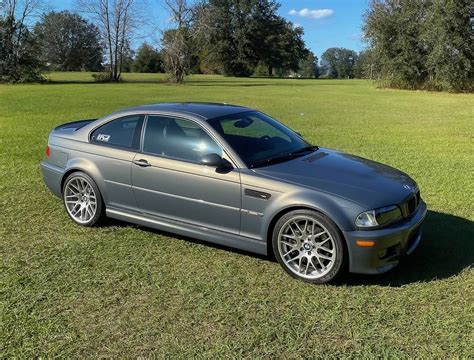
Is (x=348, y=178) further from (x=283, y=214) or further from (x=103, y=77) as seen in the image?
(x=103, y=77)

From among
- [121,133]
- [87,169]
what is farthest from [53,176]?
[121,133]

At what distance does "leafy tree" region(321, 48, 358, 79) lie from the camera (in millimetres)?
142900

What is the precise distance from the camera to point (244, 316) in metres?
3.81

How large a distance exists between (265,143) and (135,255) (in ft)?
5.81

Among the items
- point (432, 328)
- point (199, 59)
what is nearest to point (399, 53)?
point (432, 328)

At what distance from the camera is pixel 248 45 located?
90938 mm

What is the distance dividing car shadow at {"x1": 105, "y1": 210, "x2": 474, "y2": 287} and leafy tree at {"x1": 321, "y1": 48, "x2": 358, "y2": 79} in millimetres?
140182

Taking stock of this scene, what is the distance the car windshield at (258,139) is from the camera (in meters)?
4.89

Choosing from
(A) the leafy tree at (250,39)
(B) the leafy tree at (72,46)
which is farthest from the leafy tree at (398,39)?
(B) the leafy tree at (72,46)

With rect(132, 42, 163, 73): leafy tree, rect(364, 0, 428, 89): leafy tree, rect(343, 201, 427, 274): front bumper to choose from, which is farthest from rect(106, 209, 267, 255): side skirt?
rect(132, 42, 163, 73): leafy tree

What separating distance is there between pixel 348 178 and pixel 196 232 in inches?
62.0

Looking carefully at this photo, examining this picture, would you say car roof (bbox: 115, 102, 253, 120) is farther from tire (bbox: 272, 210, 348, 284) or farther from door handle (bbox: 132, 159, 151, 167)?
tire (bbox: 272, 210, 348, 284)

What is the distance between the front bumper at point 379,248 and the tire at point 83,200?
2919 mm

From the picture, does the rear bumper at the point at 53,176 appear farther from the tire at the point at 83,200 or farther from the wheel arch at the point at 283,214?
the wheel arch at the point at 283,214
